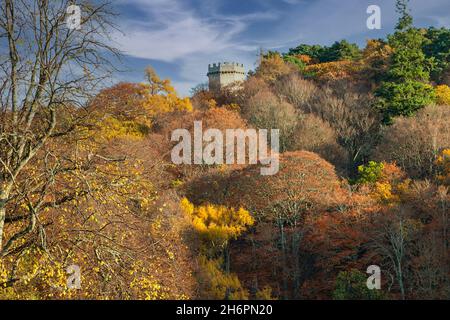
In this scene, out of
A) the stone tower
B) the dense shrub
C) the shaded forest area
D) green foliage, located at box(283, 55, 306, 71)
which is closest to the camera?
the shaded forest area

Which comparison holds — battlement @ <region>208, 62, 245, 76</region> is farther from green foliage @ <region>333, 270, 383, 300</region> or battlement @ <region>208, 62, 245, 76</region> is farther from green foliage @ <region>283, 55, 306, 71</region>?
green foliage @ <region>333, 270, 383, 300</region>

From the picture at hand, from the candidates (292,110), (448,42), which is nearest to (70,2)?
(292,110)

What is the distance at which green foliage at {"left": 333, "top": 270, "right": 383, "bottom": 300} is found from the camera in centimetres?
2033

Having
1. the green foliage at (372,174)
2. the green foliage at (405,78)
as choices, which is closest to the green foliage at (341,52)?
the green foliage at (405,78)

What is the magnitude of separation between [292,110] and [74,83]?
120 feet

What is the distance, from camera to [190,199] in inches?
1209

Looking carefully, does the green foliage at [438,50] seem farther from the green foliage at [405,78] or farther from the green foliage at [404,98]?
the green foliage at [404,98]

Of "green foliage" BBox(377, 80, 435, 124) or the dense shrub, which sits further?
"green foliage" BBox(377, 80, 435, 124)

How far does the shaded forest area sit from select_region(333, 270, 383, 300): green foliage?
2.9 inches

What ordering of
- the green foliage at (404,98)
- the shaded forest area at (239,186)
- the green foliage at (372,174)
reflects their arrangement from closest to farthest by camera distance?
the shaded forest area at (239,186), the green foliage at (372,174), the green foliage at (404,98)

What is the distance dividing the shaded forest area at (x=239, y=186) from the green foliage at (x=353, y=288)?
7cm

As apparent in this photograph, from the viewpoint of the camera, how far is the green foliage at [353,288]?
66.7 feet

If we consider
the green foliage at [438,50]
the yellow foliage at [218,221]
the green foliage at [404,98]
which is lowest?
the yellow foliage at [218,221]

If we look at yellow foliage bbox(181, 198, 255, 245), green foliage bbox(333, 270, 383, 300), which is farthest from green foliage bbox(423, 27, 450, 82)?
green foliage bbox(333, 270, 383, 300)
